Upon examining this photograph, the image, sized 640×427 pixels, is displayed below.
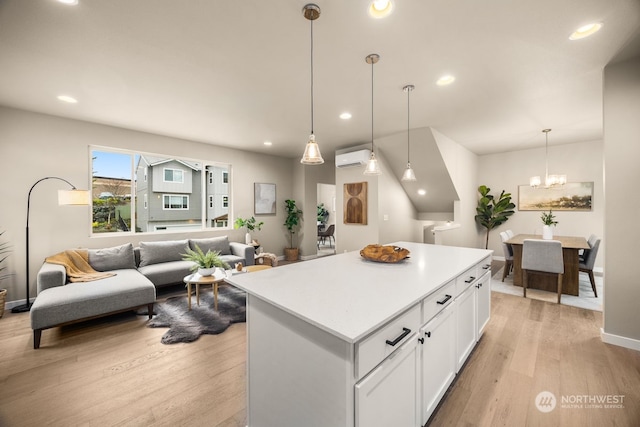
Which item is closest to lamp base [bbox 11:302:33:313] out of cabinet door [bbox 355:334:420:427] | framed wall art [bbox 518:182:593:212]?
cabinet door [bbox 355:334:420:427]

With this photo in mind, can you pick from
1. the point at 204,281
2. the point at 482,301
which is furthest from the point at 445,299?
the point at 204,281

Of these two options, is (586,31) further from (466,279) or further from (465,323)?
(465,323)

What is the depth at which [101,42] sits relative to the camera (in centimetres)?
208

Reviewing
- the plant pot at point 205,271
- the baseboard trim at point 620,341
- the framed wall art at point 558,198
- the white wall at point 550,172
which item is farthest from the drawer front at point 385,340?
the framed wall art at point 558,198

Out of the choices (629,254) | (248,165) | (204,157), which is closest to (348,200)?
(248,165)

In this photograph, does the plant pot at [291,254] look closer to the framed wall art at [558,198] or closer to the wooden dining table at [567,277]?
the wooden dining table at [567,277]

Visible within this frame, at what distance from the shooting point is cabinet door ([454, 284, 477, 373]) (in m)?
1.86

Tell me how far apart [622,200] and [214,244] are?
5.58 m

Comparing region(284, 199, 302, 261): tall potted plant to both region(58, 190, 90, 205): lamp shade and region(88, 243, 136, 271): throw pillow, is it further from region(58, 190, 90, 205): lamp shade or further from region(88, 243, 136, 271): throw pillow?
region(58, 190, 90, 205): lamp shade

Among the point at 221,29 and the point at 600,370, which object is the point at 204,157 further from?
the point at 600,370

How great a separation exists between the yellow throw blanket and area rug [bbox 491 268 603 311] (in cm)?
598

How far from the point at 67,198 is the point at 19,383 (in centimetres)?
223

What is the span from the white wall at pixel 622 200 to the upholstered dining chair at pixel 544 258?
43.2 inches

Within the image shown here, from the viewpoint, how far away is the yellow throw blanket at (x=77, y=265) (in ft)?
10.6
